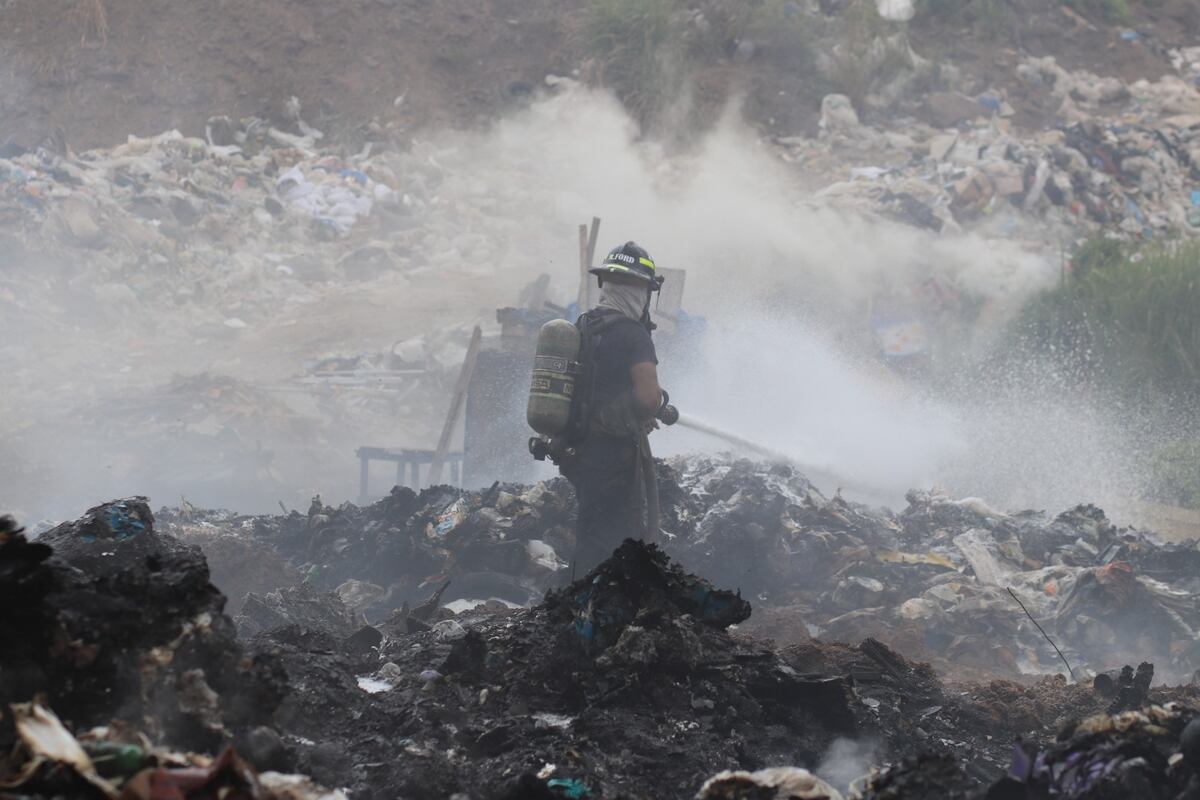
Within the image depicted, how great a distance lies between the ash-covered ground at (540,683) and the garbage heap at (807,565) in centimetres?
3

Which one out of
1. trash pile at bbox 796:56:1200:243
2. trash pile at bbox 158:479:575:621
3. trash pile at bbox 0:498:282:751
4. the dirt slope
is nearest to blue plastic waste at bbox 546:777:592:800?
trash pile at bbox 0:498:282:751

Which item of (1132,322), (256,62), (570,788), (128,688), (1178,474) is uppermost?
(256,62)

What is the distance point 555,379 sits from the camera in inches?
218

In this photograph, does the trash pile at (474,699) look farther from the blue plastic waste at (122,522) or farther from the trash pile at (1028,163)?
the trash pile at (1028,163)

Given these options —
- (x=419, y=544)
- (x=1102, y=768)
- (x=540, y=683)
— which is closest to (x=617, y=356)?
(x=540, y=683)

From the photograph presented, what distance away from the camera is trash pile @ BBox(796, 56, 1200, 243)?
17.1 meters

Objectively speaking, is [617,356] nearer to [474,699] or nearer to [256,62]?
[474,699]

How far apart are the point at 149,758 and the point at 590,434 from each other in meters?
3.62

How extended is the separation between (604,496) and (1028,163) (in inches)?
557

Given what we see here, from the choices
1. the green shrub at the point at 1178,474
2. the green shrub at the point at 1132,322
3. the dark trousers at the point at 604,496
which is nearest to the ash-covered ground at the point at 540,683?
the dark trousers at the point at 604,496

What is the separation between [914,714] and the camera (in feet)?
13.3

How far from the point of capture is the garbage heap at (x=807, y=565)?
691cm

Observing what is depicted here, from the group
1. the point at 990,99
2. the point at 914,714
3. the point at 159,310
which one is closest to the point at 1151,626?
the point at 914,714

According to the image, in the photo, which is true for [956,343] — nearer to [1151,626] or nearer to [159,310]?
[1151,626]
